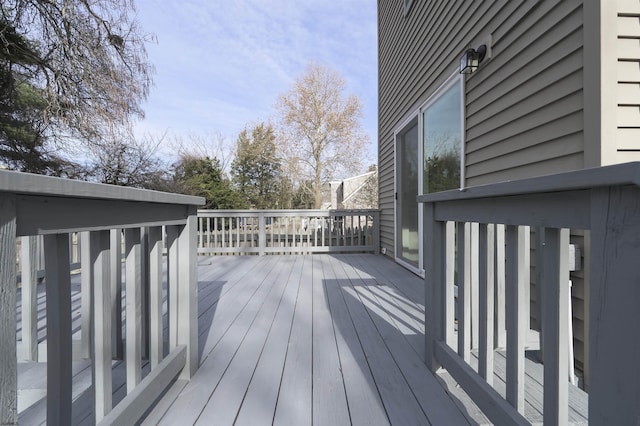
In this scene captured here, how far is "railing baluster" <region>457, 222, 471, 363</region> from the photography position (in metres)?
1.28

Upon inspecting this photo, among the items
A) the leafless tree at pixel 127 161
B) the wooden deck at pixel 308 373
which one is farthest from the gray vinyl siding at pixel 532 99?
the leafless tree at pixel 127 161

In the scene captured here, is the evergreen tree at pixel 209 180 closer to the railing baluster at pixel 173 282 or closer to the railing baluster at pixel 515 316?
the railing baluster at pixel 173 282

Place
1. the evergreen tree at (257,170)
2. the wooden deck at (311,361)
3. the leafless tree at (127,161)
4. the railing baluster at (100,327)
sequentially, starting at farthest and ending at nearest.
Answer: the evergreen tree at (257,170)
the leafless tree at (127,161)
the wooden deck at (311,361)
the railing baluster at (100,327)

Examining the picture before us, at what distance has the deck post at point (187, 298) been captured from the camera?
54.7 inches

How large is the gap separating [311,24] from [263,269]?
924 cm

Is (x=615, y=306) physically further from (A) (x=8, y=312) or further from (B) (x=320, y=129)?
(B) (x=320, y=129)

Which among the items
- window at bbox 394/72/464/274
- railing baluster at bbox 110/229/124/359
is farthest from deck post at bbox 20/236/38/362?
window at bbox 394/72/464/274

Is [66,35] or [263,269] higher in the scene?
[66,35]

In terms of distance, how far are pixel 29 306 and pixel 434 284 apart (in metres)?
2.07

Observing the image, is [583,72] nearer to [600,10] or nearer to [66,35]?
[600,10]

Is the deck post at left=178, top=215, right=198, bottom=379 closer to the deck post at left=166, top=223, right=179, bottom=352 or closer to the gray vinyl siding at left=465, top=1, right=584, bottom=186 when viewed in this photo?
the deck post at left=166, top=223, right=179, bottom=352

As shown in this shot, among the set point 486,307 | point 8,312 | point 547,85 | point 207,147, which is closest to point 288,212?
point 547,85

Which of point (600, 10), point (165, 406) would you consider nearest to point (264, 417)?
point (165, 406)

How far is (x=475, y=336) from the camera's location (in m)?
1.85
